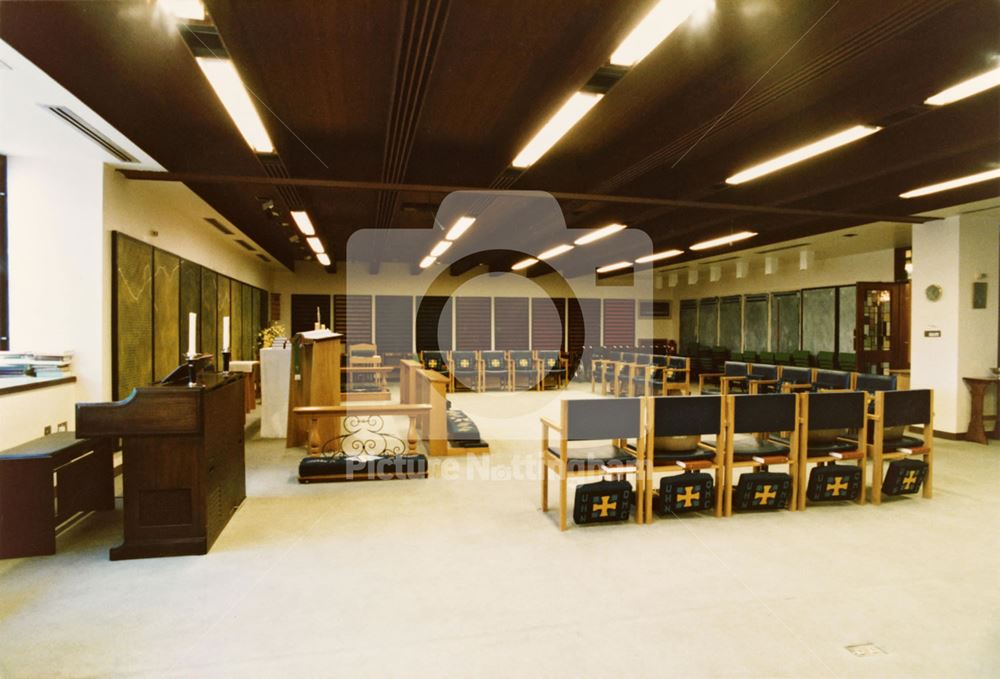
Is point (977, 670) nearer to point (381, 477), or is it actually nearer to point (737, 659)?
point (737, 659)

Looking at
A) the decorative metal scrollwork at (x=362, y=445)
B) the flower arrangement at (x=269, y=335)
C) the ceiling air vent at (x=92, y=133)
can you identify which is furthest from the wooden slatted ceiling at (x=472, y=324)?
the ceiling air vent at (x=92, y=133)

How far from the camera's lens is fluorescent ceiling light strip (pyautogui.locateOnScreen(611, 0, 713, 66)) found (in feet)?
8.16

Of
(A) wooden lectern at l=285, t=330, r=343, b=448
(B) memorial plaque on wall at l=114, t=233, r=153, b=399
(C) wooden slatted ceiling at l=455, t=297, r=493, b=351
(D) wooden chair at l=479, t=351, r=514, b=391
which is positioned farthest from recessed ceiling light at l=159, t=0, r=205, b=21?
(C) wooden slatted ceiling at l=455, t=297, r=493, b=351

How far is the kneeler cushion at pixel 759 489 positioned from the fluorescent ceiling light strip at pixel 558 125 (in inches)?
123

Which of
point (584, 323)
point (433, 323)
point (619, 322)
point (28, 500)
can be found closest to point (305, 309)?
point (433, 323)

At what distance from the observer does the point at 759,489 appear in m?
4.33

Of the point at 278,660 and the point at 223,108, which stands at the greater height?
the point at 223,108

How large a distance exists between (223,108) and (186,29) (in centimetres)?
128

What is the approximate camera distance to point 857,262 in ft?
37.8

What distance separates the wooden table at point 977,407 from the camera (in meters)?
7.19

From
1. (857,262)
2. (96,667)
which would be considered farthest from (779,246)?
(96,667)

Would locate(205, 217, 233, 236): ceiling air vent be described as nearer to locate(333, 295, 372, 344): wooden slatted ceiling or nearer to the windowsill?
the windowsill

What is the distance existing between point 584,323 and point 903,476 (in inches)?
471

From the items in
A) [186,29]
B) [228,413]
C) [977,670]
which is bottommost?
[977,670]
